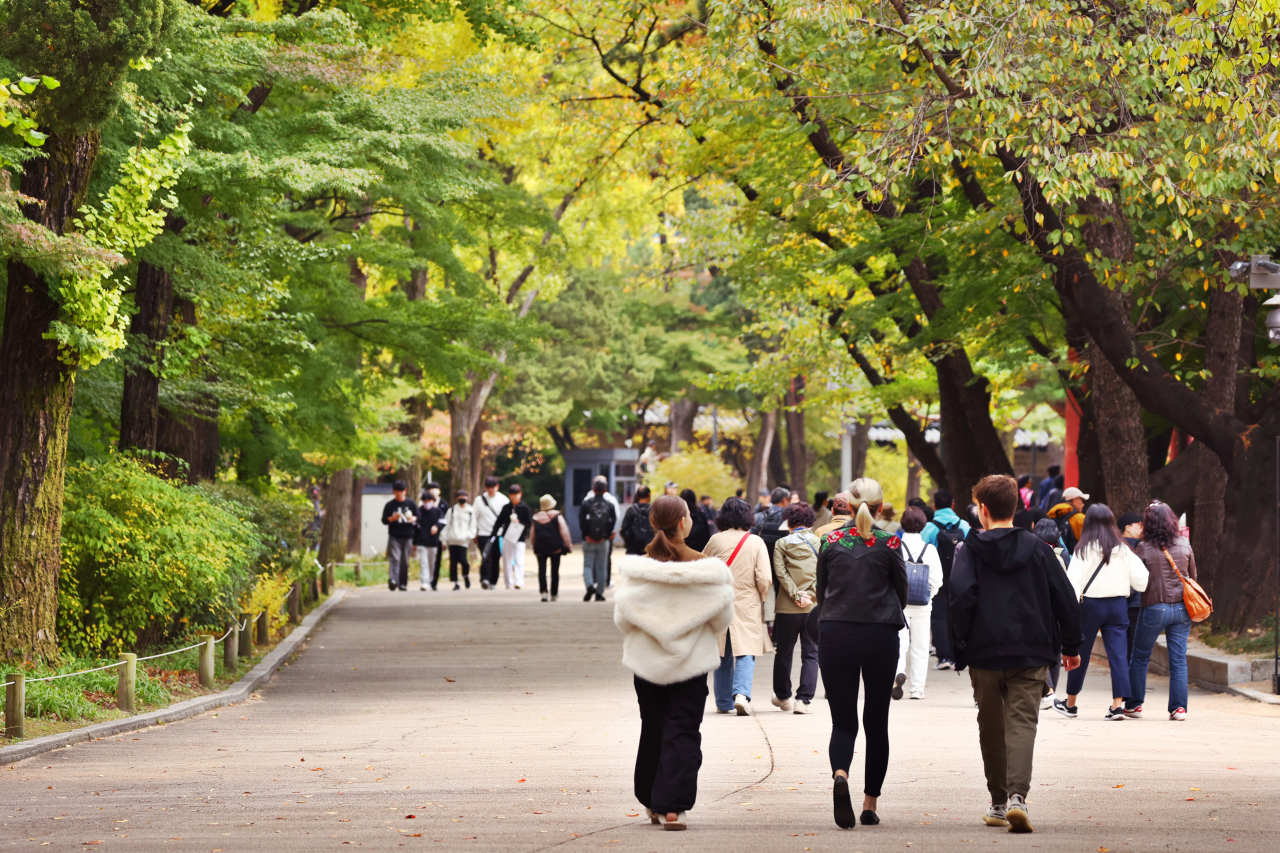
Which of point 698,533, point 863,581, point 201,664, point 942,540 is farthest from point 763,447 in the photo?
Answer: point 863,581

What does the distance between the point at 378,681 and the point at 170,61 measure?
6414 mm

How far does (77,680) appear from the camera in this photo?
11.8 meters

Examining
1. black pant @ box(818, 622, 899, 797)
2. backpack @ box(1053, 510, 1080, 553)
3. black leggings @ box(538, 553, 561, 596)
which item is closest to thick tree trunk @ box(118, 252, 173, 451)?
black leggings @ box(538, 553, 561, 596)

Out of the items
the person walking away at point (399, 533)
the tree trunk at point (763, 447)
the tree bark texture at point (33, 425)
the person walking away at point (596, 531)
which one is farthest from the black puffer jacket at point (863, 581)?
the tree trunk at point (763, 447)

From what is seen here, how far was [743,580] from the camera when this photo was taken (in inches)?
445

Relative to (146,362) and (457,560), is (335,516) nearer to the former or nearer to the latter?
(457,560)

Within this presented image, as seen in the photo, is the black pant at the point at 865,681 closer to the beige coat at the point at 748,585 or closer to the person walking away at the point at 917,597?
the beige coat at the point at 748,585

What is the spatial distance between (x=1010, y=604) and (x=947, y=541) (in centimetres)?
685

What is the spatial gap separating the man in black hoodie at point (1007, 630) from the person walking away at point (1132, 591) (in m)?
4.76

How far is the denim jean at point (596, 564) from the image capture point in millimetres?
23453

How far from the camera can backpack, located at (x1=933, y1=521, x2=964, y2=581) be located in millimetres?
13664

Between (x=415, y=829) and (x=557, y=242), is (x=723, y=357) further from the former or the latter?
(x=415, y=829)

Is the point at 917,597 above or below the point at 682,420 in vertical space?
below

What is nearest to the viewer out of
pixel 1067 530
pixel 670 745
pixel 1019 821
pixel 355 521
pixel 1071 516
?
pixel 1019 821
